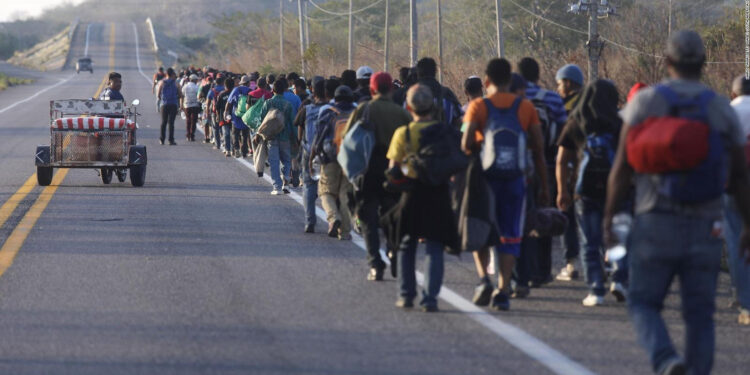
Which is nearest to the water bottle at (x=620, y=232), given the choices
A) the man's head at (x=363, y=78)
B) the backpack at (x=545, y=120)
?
the backpack at (x=545, y=120)

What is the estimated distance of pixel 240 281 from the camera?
9836 millimetres

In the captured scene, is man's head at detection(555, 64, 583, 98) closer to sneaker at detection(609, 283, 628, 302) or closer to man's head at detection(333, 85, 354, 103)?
sneaker at detection(609, 283, 628, 302)

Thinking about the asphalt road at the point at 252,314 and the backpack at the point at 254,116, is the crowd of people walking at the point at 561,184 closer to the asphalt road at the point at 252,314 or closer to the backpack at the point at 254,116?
the asphalt road at the point at 252,314

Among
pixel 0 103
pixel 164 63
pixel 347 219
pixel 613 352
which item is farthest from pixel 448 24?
pixel 613 352

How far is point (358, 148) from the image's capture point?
9.19 meters

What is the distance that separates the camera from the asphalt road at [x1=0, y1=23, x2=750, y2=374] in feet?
22.9

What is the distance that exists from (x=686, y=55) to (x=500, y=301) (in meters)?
3.28

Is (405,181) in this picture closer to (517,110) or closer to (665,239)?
(517,110)

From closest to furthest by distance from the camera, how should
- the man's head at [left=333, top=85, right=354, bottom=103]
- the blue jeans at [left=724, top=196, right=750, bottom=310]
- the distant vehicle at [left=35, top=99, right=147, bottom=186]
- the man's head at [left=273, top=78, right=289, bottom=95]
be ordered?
the blue jeans at [left=724, top=196, right=750, bottom=310] < the man's head at [left=333, top=85, right=354, bottom=103] < the man's head at [left=273, top=78, right=289, bottom=95] < the distant vehicle at [left=35, top=99, right=147, bottom=186]

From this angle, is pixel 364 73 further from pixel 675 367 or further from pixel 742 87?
pixel 675 367

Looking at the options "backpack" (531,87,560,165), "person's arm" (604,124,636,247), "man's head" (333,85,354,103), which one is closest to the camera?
"person's arm" (604,124,636,247)

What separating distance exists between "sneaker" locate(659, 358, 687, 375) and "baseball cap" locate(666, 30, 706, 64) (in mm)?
1424

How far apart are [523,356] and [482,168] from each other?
1.91 meters

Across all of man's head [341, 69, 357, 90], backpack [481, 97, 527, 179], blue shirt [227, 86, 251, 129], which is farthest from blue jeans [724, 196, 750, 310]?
blue shirt [227, 86, 251, 129]
